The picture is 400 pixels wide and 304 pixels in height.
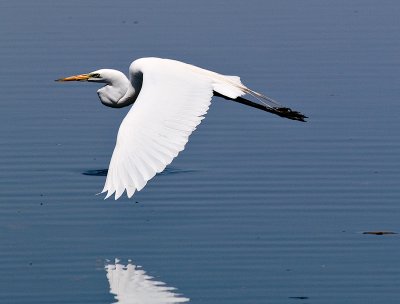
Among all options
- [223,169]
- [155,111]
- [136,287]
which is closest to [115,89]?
[223,169]

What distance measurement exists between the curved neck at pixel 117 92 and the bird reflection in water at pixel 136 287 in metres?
2.56

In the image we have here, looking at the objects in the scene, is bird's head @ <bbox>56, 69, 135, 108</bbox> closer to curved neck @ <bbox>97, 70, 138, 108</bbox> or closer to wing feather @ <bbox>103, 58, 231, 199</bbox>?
curved neck @ <bbox>97, 70, 138, 108</bbox>

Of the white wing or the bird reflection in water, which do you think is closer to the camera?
the white wing

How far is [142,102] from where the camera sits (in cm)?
833

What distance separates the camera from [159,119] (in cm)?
798

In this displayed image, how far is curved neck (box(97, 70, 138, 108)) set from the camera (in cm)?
1043

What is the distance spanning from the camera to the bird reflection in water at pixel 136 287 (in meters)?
7.47

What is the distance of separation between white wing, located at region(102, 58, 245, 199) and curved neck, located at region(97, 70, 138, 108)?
709 mm

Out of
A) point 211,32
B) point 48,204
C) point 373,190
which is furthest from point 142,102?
point 211,32

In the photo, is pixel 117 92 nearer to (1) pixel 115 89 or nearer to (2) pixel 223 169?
(1) pixel 115 89

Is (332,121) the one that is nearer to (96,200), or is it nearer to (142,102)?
(96,200)

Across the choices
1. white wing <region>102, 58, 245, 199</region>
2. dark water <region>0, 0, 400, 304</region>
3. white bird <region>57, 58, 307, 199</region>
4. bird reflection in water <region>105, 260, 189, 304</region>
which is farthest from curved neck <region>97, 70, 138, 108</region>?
bird reflection in water <region>105, 260, 189, 304</region>

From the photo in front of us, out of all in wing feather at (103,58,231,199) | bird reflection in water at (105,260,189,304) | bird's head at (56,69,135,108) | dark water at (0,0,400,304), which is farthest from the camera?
bird's head at (56,69,135,108)

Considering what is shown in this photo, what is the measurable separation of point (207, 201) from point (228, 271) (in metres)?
1.55
